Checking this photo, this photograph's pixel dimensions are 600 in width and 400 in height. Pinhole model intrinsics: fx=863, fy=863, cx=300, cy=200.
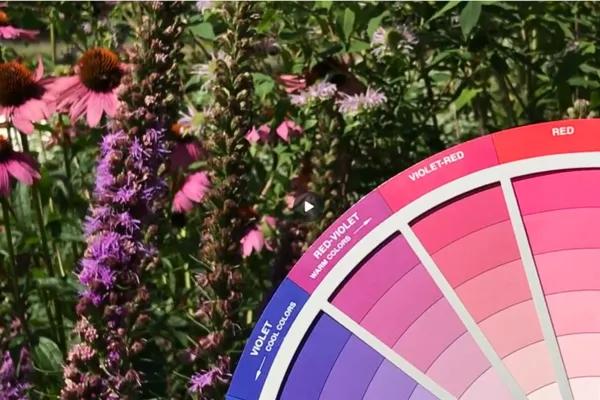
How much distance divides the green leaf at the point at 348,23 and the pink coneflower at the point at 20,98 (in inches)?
27.2

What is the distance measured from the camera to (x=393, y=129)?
2.31 m

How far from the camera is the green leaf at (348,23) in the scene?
2002 mm

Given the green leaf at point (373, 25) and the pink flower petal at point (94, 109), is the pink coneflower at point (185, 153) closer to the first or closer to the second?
the pink flower petal at point (94, 109)

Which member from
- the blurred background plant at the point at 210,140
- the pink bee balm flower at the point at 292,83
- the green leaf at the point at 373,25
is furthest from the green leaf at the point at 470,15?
the pink bee balm flower at the point at 292,83

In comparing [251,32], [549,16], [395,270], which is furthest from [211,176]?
[549,16]

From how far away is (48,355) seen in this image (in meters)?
1.72

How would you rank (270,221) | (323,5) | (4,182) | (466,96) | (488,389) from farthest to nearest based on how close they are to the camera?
(466,96), (270,221), (323,5), (4,182), (488,389)

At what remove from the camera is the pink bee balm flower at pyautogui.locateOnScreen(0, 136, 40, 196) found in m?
1.69

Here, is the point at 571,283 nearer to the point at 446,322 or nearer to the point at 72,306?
the point at 446,322

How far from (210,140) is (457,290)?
0.42 m

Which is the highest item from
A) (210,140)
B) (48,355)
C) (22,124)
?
(22,124)

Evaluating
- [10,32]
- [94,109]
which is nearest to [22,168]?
[94,109]

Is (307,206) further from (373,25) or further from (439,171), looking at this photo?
(373,25)

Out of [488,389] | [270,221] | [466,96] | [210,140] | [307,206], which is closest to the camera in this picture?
[488,389]
